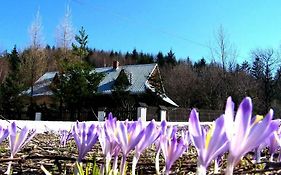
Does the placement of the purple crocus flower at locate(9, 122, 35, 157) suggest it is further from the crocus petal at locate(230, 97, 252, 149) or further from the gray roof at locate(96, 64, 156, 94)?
the gray roof at locate(96, 64, 156, 94)

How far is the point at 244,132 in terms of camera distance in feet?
1.50

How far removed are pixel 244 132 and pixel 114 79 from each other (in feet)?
142

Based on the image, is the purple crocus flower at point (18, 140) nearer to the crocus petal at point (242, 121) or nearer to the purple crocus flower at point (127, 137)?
the purple crocus flower at point (127, 137)

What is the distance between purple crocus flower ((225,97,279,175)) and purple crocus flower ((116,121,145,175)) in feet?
0.72

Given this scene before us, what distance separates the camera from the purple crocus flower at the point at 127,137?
2.16 feet

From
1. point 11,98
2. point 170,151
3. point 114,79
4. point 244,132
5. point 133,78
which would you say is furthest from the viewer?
point 133,78

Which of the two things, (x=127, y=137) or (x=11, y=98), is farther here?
(x=11, y=98)

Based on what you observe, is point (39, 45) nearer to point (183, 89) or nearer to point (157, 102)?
point (157, 102)

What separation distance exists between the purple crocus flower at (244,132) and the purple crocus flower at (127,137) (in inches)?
8.6

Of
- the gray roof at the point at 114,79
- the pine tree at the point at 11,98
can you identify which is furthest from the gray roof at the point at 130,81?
the pine tree at the point at 11,98

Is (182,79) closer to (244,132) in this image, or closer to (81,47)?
(81,47)

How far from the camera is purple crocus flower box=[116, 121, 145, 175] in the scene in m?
0.66

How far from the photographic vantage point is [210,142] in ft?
1.60

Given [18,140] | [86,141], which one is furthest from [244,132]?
[18,140]
